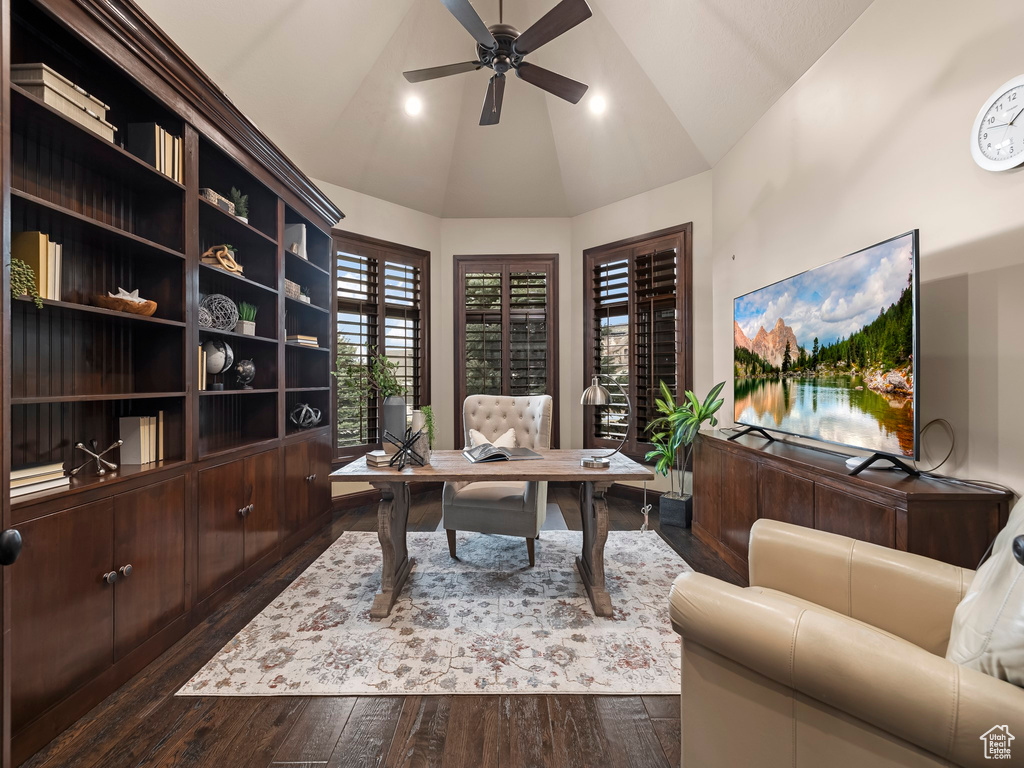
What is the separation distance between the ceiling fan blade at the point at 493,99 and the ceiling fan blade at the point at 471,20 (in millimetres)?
280

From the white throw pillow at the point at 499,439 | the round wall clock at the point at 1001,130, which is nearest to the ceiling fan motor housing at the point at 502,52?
the round wall clock at the point at 1001,130

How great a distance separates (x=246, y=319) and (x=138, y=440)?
3.55 ft

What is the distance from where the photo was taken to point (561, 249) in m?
5.16

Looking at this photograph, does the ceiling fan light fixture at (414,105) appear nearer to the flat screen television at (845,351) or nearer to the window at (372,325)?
the window at (372,325)

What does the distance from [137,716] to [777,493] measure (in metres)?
3.01

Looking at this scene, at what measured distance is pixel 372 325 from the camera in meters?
4.64

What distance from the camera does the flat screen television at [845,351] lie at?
5.92 feet

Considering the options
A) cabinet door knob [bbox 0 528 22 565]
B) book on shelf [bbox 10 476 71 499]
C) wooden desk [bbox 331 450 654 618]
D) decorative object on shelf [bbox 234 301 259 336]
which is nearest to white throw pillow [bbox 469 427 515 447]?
wooden desk [bbox 331 450 654 618]

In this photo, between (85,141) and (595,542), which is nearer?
(85,141)

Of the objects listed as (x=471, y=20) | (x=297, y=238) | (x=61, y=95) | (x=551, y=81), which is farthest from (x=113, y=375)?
(x=551, y=81)

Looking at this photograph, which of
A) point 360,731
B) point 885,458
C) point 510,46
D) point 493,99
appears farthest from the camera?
point 493,99

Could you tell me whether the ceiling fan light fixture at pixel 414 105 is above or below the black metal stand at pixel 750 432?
above

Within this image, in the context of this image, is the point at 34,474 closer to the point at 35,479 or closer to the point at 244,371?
the point at 35,479

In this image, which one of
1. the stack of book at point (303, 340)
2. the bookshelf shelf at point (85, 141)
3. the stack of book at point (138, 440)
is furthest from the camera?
the stack of book at point (303, 340)
